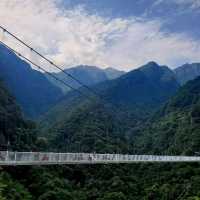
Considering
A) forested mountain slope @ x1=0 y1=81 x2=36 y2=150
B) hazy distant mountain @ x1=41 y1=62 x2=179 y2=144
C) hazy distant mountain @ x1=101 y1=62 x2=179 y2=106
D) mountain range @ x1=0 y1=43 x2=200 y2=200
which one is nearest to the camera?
mountain range @ x1=0 y1=43 x2=200 y2=200

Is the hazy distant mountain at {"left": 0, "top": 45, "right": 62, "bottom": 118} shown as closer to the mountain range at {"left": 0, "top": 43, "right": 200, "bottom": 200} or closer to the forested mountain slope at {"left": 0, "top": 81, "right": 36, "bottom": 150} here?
the mountain range at {"left": 0, "top": 43, "right": 200, "bottom": 200}

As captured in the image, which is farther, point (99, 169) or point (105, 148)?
point (105, 148)

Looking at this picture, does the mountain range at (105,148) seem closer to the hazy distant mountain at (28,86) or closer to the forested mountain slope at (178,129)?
the forested mountain slope at (178,129)

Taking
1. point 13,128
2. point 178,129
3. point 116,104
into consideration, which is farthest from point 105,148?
point 116,104

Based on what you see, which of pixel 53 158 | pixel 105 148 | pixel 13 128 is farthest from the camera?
pixel 105 148

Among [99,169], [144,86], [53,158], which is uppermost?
[144,86]

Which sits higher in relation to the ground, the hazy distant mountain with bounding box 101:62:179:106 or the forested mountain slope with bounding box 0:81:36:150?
the hazy distant mountain with bounding box 101:62:179:106

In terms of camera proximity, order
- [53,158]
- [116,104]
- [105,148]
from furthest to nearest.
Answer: [116,104] → [105,148] → [53,158]

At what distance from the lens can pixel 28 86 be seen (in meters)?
180

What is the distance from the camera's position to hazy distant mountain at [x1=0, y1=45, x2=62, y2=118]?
157000 millimetres

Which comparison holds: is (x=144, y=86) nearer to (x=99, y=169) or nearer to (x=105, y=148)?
(x=105, y=148)

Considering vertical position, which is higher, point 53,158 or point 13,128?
point 13,128

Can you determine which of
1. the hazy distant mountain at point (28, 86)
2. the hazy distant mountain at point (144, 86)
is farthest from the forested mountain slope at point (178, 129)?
the hazy distant mountain at point (28, 86)

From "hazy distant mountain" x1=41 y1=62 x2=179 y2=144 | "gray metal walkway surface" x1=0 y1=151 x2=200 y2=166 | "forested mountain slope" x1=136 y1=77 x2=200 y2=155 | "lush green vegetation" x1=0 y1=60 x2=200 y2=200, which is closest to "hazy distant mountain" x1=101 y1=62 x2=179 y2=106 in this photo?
"hazy distant mountain" x1=41 y1=62 x2=179 y2=144
